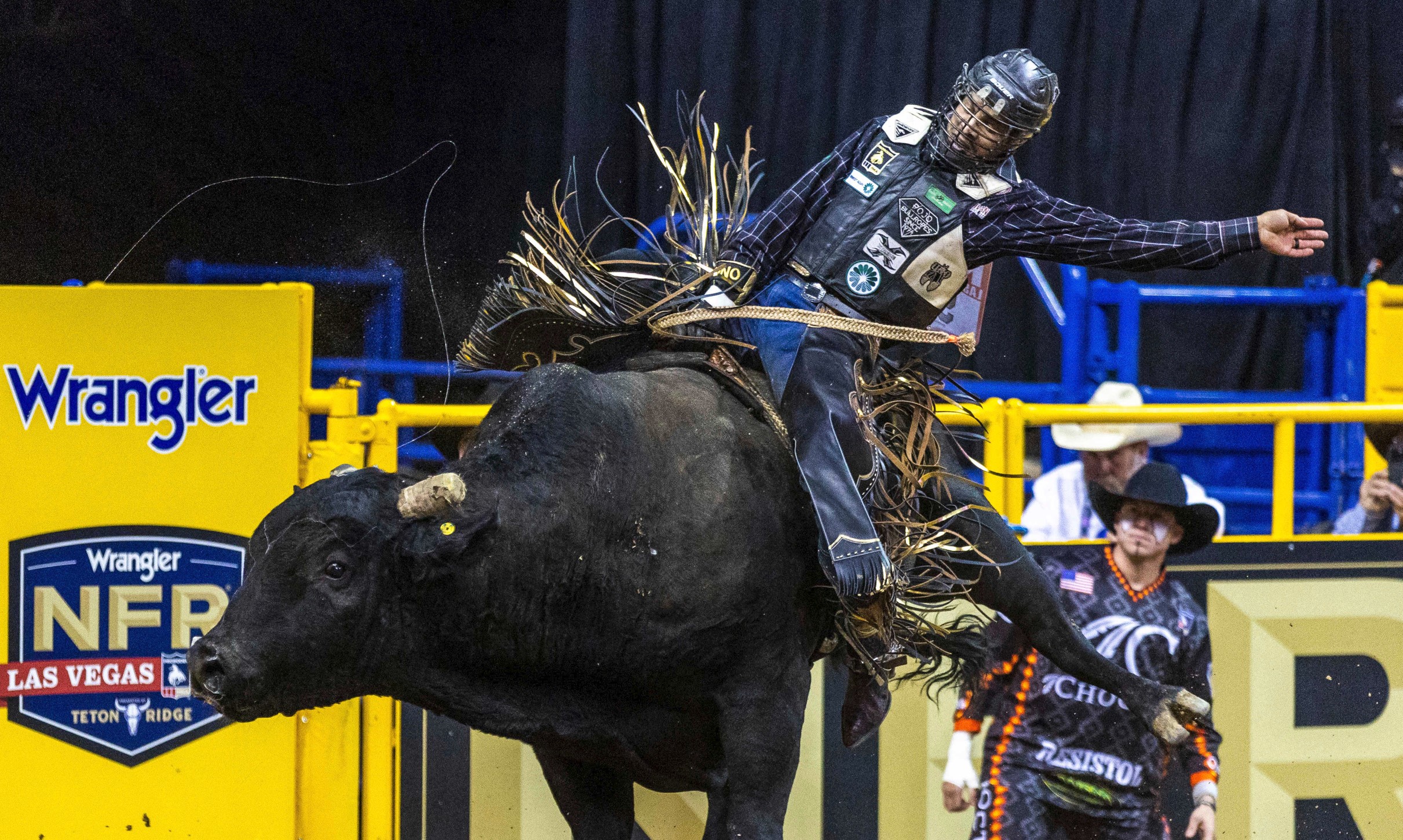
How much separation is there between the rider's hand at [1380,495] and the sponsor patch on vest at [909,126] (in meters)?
3.05

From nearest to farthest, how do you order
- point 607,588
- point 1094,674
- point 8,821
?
point 607,588
point 1094,674
point 8,821

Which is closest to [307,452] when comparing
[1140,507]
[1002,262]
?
[1140,507]

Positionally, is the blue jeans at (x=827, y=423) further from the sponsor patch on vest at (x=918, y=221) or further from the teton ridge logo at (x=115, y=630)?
the teton ridge logo at (x=115, y=630)

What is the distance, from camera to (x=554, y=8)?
7.18m

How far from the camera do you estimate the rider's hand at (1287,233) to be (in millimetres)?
3291

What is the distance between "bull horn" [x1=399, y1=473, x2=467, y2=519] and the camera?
9.27ft

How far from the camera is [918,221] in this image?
339 cm

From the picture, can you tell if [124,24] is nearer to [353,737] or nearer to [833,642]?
[353,737]

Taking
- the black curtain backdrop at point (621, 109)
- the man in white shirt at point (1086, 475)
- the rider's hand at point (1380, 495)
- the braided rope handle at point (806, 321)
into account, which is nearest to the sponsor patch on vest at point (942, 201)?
the braided rope handle at point (806, 321)

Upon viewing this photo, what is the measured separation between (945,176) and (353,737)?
7.45 feet

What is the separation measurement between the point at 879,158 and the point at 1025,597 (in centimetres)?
114

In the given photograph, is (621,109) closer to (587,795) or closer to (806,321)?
(806,321)

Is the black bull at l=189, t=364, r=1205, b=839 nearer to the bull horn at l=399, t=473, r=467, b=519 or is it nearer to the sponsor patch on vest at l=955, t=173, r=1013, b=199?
the bull horn at l=399, t=473, r=467, b=519

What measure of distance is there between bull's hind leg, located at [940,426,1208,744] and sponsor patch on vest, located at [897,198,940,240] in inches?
22.4
